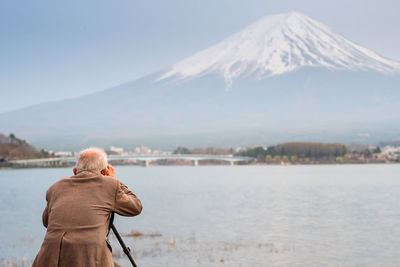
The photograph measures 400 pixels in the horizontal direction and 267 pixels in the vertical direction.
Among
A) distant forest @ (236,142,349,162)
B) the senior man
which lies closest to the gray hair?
the senior man

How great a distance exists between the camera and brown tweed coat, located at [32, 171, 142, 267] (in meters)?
3.94

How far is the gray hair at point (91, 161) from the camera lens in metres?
4.20

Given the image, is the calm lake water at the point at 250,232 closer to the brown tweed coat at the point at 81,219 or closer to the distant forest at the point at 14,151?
the brown tweed coat at the point at 81,219

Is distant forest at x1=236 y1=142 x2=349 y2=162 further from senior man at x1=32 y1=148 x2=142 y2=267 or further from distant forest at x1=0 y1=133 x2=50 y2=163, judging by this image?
senior man at x1=32 y1=148 x2=142 y2=267

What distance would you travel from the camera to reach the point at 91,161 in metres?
4.20

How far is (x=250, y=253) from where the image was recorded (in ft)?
54.2

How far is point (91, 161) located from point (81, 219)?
1.33ft

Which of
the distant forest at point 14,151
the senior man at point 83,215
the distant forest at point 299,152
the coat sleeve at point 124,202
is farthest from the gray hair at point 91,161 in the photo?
the distant forest at point 299,152

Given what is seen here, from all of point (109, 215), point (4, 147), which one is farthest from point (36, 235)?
point (4, 147)

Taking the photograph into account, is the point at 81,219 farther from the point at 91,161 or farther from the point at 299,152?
the point at 299,152

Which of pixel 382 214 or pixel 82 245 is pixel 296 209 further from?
pixel 82 245

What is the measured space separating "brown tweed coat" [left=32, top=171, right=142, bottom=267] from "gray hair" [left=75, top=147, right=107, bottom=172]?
0.08 m

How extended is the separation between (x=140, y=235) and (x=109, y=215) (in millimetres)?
16772

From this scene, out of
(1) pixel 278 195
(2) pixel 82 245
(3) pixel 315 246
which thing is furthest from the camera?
(1) pixel 278 195
